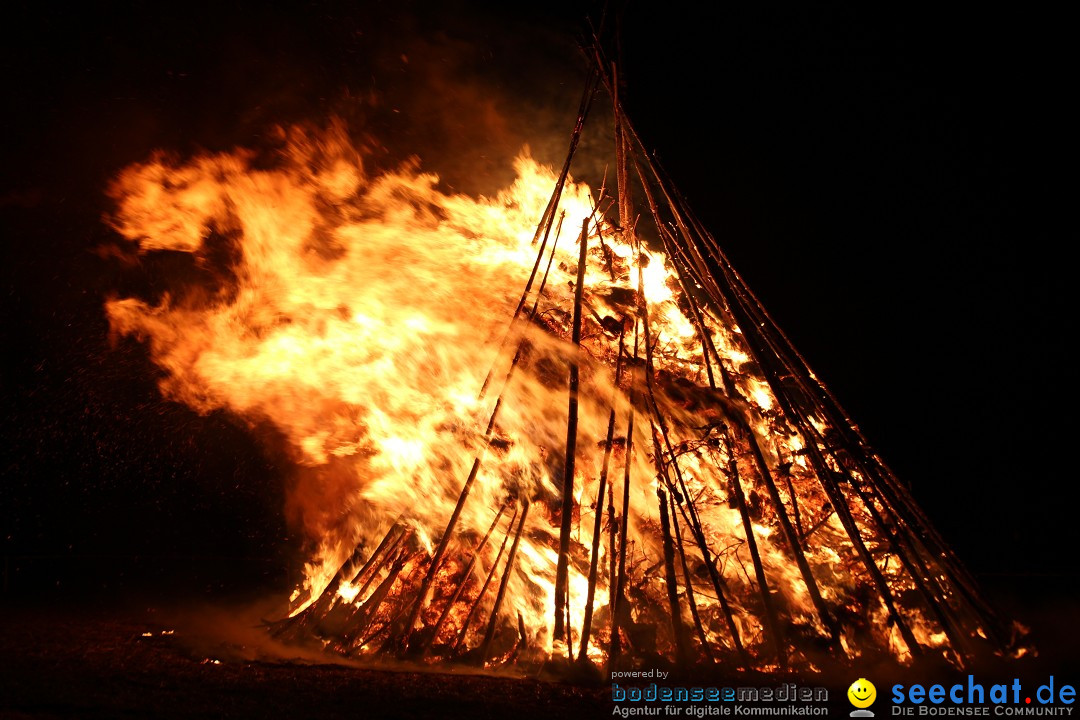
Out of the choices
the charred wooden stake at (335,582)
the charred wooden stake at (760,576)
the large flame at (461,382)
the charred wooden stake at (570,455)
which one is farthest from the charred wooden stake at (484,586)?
the charred wooden stake at (760,576)

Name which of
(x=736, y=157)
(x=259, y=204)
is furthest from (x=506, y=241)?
(x=736, y=157)

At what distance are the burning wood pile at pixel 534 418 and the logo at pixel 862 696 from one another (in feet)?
0.72

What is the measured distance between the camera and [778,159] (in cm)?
497

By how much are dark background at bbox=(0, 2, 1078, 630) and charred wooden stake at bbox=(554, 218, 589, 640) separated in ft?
4.58

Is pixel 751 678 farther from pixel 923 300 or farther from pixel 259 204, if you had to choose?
pixel 259 204

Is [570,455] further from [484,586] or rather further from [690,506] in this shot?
[484,586]

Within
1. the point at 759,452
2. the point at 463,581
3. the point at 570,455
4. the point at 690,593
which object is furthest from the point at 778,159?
the point at 463,581

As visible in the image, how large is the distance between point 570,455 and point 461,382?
53.9 inches

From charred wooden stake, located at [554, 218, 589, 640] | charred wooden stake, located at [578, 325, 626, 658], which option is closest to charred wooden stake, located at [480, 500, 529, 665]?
charred wooden stake, located at [554, 218, 589, 640]

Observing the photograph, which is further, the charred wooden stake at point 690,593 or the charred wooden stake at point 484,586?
the charred wooden stake at point 484,586

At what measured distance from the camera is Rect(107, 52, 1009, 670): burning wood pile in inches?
127

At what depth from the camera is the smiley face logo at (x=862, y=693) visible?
104 inches

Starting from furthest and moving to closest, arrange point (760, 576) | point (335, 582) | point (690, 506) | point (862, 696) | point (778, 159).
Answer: point (778, 159) → point (335, 582) → point (690, 506) → point (760, 576) → point (862, 696)

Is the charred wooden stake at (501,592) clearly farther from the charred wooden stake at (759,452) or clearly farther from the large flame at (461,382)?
the charred wooden stake at (759,452)
